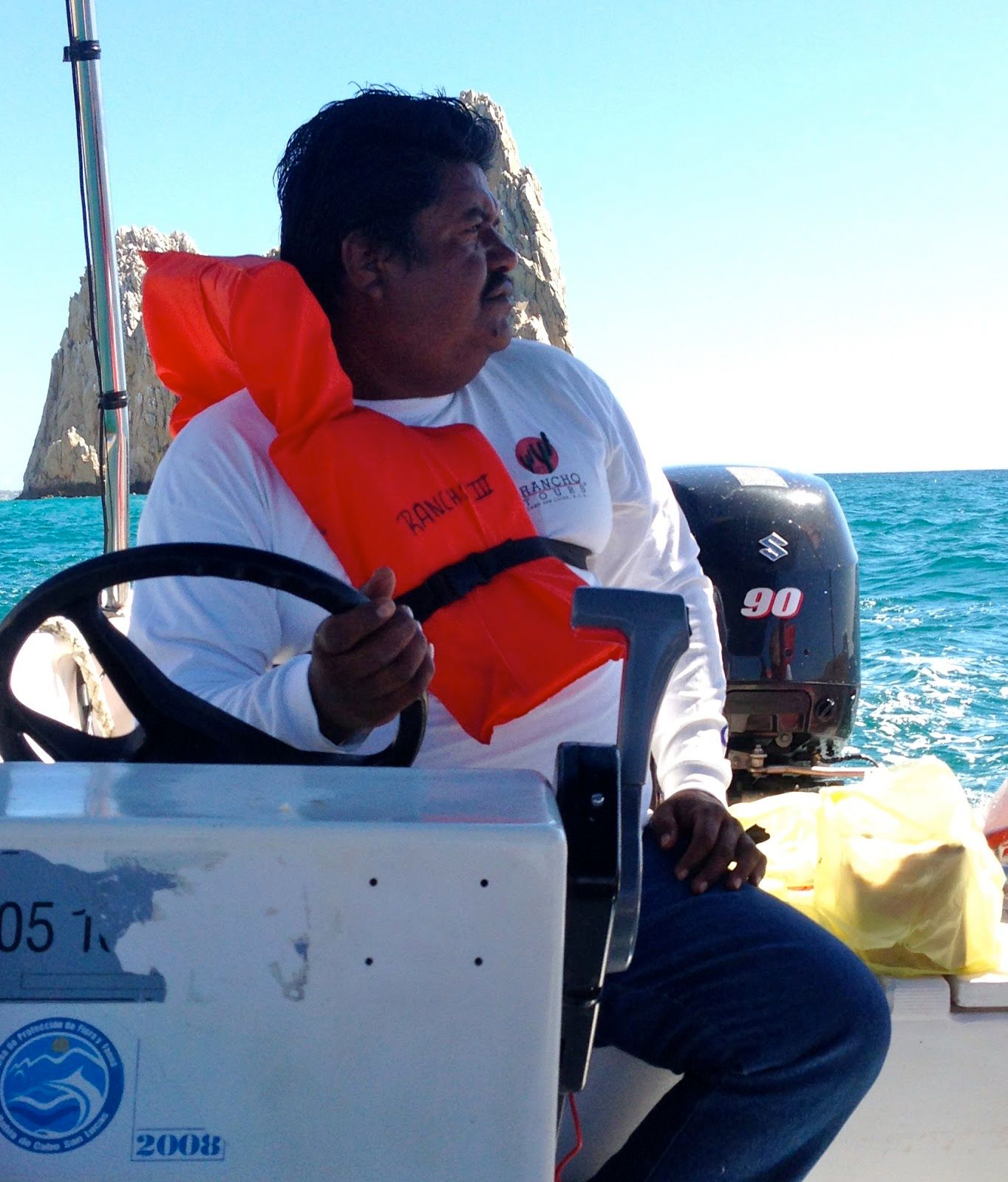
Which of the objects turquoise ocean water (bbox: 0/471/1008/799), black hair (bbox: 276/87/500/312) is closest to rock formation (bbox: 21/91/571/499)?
turquoise ocean water (bbox: 0/471/1008/799)

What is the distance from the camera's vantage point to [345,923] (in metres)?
0.74

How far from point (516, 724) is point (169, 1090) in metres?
0.84

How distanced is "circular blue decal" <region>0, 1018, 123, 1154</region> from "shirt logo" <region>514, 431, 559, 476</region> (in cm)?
109

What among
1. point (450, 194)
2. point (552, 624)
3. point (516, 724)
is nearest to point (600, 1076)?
point (516, 724)

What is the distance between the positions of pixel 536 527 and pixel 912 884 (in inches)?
26.7

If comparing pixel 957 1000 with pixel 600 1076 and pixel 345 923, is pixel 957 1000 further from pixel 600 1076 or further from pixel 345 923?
pixel 345 923

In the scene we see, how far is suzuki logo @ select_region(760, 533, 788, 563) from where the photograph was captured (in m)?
2.98

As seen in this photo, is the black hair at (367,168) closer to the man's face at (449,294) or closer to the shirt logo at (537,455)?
the man's face at (449,294)

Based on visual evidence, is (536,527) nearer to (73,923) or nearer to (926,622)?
(73,923)

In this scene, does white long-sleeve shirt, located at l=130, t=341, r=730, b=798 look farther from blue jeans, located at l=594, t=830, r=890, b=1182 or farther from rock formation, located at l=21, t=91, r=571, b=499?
rock formation, located at l=21, t=91, r=571, b=499

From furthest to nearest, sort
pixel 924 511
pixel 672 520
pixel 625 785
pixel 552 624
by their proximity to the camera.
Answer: pixel 924 511, pixel 672 520, pixel 552 624, pixel 625 785

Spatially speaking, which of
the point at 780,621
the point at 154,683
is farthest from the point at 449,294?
the point at 780,621

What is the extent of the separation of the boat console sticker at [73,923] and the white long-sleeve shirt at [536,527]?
1.66ft

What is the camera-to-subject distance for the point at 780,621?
2.94 meters
